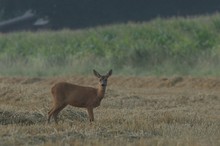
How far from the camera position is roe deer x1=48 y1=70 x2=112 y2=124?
634 inches

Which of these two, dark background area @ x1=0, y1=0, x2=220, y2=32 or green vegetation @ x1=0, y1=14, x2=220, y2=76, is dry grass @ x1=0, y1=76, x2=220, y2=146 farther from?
dark background area @ x1=0, y1=0, x2=220, y2=32

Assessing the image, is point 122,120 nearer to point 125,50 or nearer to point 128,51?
point 128,51

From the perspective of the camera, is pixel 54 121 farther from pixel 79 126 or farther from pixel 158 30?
pixel 158 30

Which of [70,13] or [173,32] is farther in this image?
[70,13]

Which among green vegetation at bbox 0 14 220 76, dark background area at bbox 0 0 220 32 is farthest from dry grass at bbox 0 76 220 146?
dark background area at bbox 0 0 220 32

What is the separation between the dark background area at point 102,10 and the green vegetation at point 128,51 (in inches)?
390

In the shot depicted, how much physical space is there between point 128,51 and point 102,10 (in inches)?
627

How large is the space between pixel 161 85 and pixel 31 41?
12.9 m

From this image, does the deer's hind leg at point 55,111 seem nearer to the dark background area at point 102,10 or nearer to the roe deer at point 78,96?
the roe deer at point 78,96

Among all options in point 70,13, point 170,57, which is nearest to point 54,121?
point 170,57

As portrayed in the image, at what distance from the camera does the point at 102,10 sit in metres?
50.9

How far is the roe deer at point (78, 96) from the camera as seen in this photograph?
16.1 metres

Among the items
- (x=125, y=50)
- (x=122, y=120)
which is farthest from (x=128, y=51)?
(x=122, y=120)

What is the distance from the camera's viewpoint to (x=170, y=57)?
33906mm
